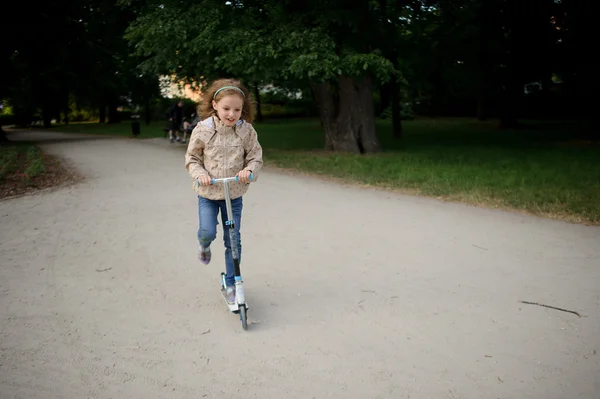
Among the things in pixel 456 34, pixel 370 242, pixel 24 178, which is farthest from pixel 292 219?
pixel 456 34

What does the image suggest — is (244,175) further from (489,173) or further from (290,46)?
(290,46)

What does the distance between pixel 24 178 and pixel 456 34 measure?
54.9 feet

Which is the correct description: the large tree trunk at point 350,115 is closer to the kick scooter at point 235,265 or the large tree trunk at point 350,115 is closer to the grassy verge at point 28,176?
the grassy verge at point 28,176

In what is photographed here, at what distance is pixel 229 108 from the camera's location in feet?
13.4

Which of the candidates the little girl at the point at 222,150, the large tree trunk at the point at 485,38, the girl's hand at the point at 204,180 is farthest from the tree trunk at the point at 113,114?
the girl's hand at the point at 204,180

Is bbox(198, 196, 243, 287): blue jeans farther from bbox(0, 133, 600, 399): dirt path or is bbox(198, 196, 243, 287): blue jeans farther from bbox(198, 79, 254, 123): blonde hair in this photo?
bbox(198, 79, 254, 123): blonde hair

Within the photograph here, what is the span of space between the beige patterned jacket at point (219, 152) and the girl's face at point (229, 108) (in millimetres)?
89

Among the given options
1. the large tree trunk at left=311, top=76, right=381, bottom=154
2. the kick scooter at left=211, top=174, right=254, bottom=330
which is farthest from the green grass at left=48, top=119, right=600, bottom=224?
the kick scooter at left=211, top=174, right=254, bottom=330

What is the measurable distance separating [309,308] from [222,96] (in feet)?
5.85

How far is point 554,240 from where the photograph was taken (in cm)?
621

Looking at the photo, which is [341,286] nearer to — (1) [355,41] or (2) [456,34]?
(1) [355,41]

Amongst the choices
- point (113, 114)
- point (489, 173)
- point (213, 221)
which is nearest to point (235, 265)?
point (213, 221)

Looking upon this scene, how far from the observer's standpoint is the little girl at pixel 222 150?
4.10 metres

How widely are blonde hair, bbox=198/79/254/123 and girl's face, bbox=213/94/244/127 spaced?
0.03 meters
